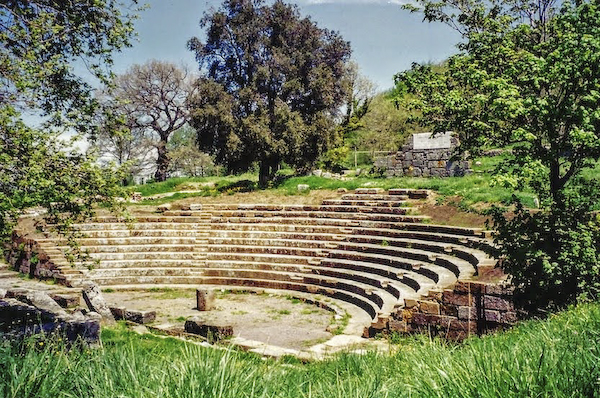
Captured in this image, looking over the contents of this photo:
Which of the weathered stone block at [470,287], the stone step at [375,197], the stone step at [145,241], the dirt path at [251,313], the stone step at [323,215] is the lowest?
the dirt path at [251,313]

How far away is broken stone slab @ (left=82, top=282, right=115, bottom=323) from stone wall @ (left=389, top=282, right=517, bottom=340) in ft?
22.1

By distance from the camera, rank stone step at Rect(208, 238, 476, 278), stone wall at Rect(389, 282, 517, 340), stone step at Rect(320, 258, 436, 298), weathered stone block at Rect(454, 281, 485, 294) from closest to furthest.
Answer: stone wall at Rect(389, 282, 517, 340)
weathered stone block at Rect(454, 281, 485, 294)
stone step at Rect(320, 258, 436, 298)
stone step at Rect(208, 238, 476, 278)

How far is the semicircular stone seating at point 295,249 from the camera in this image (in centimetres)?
1241

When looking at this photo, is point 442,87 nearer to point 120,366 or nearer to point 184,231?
point 120,366

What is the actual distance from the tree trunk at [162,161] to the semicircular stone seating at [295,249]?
2034 centimetres

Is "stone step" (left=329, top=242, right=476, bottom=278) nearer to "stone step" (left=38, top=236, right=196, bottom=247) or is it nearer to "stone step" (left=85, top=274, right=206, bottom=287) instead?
"stone step" (left=85, top=274, right=206, bottom=287)

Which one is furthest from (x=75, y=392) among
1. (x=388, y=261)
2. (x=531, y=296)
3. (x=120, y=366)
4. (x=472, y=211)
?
(x=472, y=211)

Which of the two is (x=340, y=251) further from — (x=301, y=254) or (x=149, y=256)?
(x=149, y=256)

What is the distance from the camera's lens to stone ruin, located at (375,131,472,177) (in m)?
20.9

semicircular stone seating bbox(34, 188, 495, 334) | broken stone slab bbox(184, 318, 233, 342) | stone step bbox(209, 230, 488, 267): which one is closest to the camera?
broken stone slab bbox(184, 318, 233, 342)

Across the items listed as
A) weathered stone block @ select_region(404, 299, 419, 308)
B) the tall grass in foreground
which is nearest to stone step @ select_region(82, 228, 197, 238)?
weathered stone block @ select_region(404, 299, 419, 308)

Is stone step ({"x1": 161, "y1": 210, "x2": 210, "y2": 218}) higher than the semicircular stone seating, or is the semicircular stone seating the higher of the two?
stone step ({"x1": 161, "y1": 210, "x2": 210, "y2": 218})

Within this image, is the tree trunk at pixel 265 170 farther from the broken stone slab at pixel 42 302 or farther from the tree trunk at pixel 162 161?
the tree trunk at pixel 162 161

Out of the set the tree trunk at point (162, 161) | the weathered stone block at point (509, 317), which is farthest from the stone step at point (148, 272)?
the tree trunk at point (162, 161)
